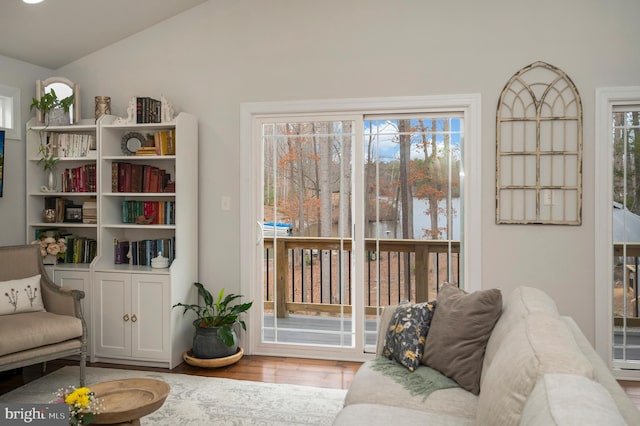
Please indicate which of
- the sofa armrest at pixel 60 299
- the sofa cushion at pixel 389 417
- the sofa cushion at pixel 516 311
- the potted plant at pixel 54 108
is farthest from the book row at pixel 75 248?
the sofa cushion at pixel 516 311

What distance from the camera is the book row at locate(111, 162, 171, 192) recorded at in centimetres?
445

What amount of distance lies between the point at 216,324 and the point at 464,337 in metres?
→ 2.32

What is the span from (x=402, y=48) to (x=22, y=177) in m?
3.39

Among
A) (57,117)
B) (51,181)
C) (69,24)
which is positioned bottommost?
(51,181)

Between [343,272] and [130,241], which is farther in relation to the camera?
[130,241]

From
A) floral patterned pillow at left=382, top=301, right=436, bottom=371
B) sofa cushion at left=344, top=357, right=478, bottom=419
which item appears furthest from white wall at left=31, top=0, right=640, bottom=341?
sofa cushion at left=344, top=357, right=478, bottom=419

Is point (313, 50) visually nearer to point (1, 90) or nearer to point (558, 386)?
point (1, 90)

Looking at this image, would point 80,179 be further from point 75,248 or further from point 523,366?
point 523,366

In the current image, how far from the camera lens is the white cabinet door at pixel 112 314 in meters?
4.26

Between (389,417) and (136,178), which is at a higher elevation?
(136,178)

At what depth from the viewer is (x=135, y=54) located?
15.4 ft

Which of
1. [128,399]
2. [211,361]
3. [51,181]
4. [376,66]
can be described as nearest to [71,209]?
[51,181]

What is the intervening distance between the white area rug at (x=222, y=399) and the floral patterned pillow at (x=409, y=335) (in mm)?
775

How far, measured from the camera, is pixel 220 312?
14.2 ft
